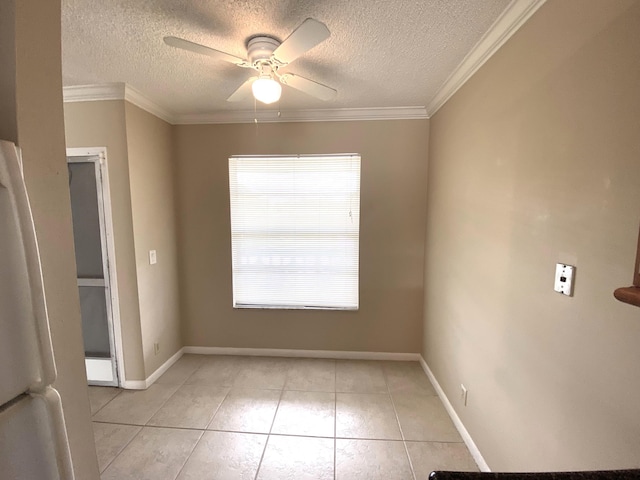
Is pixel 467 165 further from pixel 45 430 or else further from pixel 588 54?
pixel 45 430

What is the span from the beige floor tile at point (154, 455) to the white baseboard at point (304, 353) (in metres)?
1.05

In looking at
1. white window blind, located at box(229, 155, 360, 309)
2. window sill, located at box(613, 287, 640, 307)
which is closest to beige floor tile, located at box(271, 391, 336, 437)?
white window blind, located at box(229, 155, 360, 309)

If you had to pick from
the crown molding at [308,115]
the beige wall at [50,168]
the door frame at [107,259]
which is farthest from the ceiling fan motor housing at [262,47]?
the door frame at [107,259]

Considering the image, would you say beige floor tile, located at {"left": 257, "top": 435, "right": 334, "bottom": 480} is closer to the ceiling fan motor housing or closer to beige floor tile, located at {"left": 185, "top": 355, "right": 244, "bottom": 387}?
beige floor tile, located at {"left": 185, "top": 355, "right": 244, "bottom": 387}

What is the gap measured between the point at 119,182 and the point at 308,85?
1.71 metres

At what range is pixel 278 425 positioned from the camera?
1979 mm

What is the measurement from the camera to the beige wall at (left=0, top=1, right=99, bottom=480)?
69 centimetres

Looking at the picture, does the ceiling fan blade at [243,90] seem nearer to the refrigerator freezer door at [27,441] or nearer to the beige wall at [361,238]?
the beige wall at [361,238]

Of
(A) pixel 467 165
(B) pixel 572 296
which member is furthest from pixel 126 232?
(B) pixel 572 296

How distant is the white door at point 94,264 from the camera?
2.26 meters

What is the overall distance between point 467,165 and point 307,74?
131 cm

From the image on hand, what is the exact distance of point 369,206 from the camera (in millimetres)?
2730

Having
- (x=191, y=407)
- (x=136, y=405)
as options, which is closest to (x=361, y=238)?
(x=191, y=407)

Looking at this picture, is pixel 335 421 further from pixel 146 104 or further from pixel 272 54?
pixel 146 104
